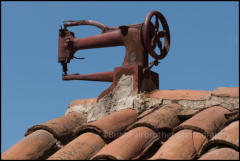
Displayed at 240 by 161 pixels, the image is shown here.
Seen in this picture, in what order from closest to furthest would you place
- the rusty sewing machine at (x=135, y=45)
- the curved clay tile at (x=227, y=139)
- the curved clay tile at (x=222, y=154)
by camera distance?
the curved clay tile at (x=222, y=154) < the curved clay tile at (x=227, y=139) < the rusty sewing machine at (x=135, y=45)

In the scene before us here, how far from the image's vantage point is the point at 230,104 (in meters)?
3.31

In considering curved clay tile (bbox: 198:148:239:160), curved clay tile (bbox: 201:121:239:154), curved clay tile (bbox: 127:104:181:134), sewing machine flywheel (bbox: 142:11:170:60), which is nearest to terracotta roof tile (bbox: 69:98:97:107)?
sewing machine flywheel (bbox: 142:11:170:60)

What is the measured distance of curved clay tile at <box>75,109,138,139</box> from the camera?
3.17 m

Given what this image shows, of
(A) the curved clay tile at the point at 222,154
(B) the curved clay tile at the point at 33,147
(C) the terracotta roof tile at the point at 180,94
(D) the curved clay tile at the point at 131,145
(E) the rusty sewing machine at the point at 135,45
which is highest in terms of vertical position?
(E) the rusty sewing machine at the point at 135,45

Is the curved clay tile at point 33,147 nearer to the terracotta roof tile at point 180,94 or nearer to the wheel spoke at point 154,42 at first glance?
the terracotta roof tile at point 180,94

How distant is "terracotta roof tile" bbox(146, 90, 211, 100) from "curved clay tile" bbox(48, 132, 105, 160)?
0.93 metres

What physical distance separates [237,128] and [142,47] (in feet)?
5.61

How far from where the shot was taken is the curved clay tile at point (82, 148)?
9.17 feet

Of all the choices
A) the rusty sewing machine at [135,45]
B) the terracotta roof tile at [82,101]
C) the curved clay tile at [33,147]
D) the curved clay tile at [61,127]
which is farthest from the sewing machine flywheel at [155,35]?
the curved clay tile at [33,147]

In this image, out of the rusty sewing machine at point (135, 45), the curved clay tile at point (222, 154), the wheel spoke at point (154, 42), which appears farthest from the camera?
the wheel spoke at point (154, 42)

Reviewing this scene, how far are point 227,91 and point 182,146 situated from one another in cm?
101

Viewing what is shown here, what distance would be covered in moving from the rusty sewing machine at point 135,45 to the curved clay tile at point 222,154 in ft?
5.22

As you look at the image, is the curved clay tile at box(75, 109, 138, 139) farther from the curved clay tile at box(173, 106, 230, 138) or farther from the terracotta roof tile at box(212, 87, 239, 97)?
the terracotta roof tile at box(212, 87, 239, 97)

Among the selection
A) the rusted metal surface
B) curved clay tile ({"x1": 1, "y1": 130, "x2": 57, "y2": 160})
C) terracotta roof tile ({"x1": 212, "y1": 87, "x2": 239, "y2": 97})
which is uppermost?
the rusted metal surface
